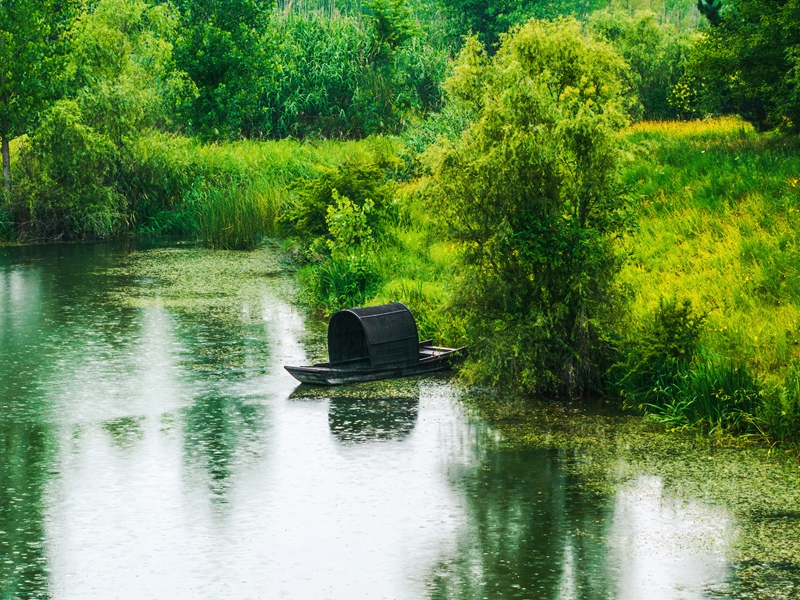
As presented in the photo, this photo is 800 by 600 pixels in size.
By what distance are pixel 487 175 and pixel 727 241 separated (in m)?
4.08

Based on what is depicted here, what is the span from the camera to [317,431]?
30.7 feet

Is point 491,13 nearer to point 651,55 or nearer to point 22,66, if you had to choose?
point 651,55

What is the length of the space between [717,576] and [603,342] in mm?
4342

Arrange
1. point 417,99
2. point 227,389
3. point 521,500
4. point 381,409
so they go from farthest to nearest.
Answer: point 417,99
point 227,389
point 381,409
point 521,500

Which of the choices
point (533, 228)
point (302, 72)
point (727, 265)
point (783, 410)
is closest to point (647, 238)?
point (727, 265)

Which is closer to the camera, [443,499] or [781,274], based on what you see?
[443,499]

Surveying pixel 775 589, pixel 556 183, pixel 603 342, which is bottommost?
pixel 775 589

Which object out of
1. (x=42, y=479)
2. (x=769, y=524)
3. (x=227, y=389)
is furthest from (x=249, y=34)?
(x=769, y=524)

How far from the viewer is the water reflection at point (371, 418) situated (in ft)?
30.2

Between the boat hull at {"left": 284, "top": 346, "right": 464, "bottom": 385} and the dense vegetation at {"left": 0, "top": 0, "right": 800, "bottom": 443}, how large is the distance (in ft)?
2.00

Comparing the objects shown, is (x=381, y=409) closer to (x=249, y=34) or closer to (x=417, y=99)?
(x=249, y=34)

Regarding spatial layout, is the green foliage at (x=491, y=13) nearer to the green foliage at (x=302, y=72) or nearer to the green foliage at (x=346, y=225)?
the green foliage at (x=302, y=72)

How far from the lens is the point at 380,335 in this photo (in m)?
11.1

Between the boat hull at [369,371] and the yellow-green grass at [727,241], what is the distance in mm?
1995
